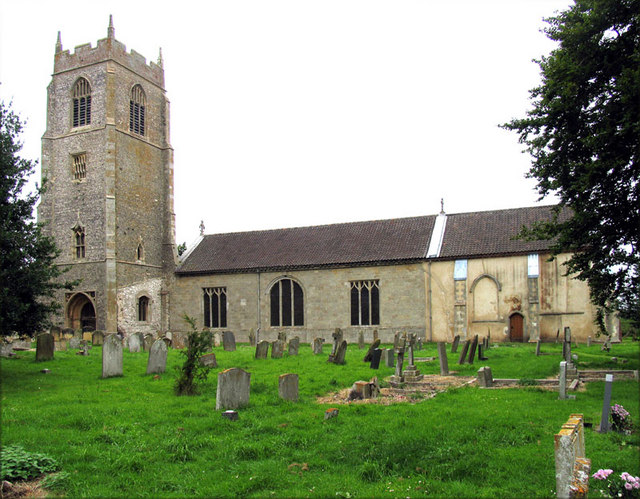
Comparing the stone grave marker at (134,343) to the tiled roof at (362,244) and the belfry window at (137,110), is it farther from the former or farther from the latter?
the belfry window at (137,110)

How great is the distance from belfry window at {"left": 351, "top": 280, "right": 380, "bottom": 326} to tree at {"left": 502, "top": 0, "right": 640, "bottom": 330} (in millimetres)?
16615

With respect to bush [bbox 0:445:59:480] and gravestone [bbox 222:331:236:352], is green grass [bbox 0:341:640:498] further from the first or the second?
gravestone [bbox 222:331:236:352]

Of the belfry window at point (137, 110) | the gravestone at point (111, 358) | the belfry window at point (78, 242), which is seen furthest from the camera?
the belfry window at point (137, 110)

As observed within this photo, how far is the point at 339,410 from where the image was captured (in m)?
9.08

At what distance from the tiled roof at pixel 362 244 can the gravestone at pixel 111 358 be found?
1768cm

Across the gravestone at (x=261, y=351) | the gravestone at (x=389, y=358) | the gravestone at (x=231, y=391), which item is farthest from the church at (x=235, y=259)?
the gravestone at (x=231, y=391)

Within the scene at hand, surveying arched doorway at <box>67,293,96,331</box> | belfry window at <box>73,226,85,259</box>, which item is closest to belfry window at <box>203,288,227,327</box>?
arched doorway at <box>67,293,96,331</box>

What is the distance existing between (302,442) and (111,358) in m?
7.70

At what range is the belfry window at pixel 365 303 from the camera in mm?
29375

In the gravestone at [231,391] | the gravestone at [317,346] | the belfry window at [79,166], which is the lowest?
the gravestone at [317,346]

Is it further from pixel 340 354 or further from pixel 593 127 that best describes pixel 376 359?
pixel 593 127

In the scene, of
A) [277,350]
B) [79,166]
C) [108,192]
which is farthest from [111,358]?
[79,166]

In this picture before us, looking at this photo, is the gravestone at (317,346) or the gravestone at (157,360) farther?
the gravestone at (317,346)

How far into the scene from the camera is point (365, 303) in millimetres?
29578
